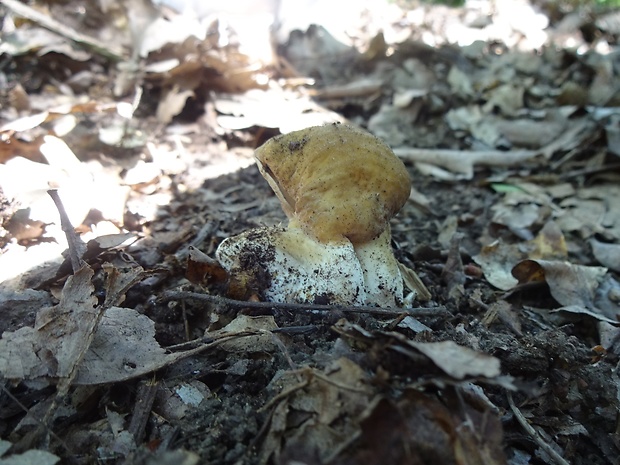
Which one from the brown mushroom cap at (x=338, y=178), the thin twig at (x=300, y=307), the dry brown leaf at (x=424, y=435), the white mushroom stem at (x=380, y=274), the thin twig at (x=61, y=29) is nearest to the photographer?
the dry brown leaf at (x=424, y=435)

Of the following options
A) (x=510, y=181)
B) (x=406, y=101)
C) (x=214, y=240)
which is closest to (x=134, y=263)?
(x=214, y=240)

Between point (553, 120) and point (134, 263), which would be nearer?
point (134, 263)

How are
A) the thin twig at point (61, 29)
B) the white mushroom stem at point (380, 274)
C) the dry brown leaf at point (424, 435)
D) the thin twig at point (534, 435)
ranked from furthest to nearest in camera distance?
the thin twig at point (61, 29), the white mushroom stem at point (380, 274), the thin twig at point (534, 435), the dry brown leaf at point (424, 435)

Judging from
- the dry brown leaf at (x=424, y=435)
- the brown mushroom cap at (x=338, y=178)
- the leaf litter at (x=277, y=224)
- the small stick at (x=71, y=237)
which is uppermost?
the brown mushroom cap at (x=338, y=178)

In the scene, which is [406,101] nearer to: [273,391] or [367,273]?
[367,273]

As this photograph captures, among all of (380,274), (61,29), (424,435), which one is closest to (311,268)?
(380,274)

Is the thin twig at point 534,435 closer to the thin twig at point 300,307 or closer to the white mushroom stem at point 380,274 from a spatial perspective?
the thin twig at point 300,307

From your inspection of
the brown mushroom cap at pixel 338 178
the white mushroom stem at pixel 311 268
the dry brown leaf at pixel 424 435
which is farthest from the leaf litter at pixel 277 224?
the brown mushroom cap at pixel 338 178
